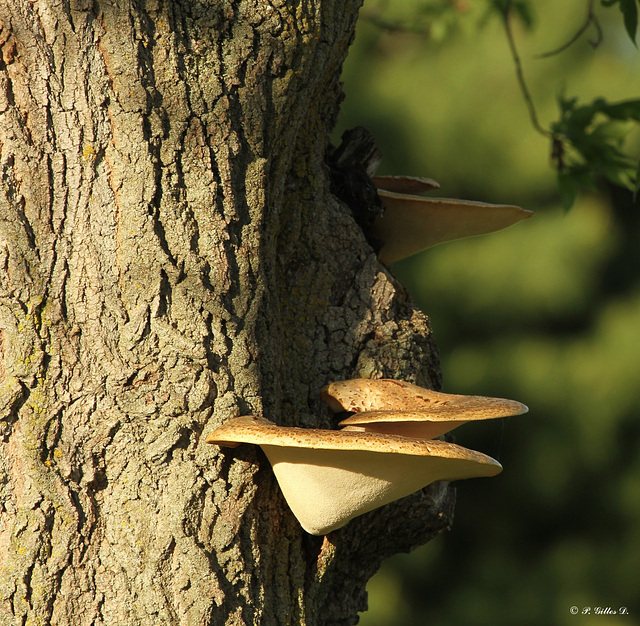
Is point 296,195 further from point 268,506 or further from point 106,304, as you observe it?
point 268,506

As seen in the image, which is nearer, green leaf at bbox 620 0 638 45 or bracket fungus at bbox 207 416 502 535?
bracket fungus at bbox 207 416 502 535

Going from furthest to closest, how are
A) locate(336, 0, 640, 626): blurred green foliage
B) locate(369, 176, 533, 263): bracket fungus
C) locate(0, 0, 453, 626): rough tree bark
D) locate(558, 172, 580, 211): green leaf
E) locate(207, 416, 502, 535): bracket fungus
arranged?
locate(336, 0, 640, 626): blurred green foliage
locate(558, 172, 580, 211): green leaf
locate(369, 176, 533, 263): bracket fungus
locate(0, 0, 453, 626): rough tree bark
locate(207, 416, 502, 535): bracket fungus

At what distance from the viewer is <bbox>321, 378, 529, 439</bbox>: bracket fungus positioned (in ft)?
5.88

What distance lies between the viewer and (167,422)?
1.79 meters

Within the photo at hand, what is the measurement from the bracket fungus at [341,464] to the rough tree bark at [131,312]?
12cm

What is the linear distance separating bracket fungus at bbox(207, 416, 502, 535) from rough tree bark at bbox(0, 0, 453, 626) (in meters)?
0.12

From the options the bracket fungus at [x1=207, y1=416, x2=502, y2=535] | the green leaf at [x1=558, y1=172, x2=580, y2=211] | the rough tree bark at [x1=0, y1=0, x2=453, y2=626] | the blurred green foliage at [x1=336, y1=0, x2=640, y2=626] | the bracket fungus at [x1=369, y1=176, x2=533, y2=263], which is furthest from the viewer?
the blurred green foliage at [x1=336, y1=0, x2=640, y2=626]

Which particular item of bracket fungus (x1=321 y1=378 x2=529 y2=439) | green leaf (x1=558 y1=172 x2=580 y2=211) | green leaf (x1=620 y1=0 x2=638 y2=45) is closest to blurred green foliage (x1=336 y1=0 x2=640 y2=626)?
green leaf (x1=558 y1=172 x2=580 y2=211)

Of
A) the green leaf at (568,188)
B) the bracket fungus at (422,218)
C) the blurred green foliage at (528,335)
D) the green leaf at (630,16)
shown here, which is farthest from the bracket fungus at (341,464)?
the blurred green foliage at (528,335)

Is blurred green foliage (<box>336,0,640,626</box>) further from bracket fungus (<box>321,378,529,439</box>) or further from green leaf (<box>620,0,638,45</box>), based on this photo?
bracket fungus (<box>321,378,529,439</box>)

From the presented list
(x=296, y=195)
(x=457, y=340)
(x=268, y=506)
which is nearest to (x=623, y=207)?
(x=457, y=340)

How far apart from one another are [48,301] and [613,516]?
7.65 metres

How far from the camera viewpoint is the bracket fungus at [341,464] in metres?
1.58

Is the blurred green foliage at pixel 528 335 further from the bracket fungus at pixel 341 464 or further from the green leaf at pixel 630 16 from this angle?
the bracket fungus at pixel 341 464
